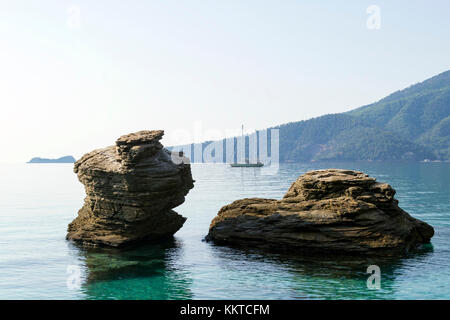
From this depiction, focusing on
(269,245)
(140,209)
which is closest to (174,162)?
(140,209)

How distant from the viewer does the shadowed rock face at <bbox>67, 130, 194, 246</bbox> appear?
1324 inches

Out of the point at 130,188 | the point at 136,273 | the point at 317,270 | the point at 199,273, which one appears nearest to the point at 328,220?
the point at 317,270

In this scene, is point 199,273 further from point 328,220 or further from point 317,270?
point 328,220

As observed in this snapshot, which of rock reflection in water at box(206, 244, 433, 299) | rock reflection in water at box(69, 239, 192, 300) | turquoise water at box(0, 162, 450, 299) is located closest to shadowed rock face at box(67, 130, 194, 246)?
turquoise water at box(0, 162, 450, 299)

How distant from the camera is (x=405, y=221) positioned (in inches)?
1280

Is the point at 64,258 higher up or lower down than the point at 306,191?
lower down

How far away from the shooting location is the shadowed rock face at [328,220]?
99.2 feet

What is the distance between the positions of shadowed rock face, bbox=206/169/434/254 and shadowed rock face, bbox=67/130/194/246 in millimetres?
5072

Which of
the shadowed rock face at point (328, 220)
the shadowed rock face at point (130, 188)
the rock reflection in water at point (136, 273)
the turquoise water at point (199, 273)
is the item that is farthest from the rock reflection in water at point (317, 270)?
the shadowed rock face at point (130, 188)

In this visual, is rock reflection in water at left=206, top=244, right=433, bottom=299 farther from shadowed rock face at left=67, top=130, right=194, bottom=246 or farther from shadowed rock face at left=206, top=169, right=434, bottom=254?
shadowed rock face at left=67, top=130, right=194, bottom=246

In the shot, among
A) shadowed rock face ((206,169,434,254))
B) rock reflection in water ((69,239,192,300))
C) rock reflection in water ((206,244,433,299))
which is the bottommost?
rock reflection in water ((69,239,192,300))

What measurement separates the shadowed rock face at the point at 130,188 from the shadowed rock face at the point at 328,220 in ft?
16.6

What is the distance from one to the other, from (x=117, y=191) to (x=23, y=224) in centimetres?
2288
